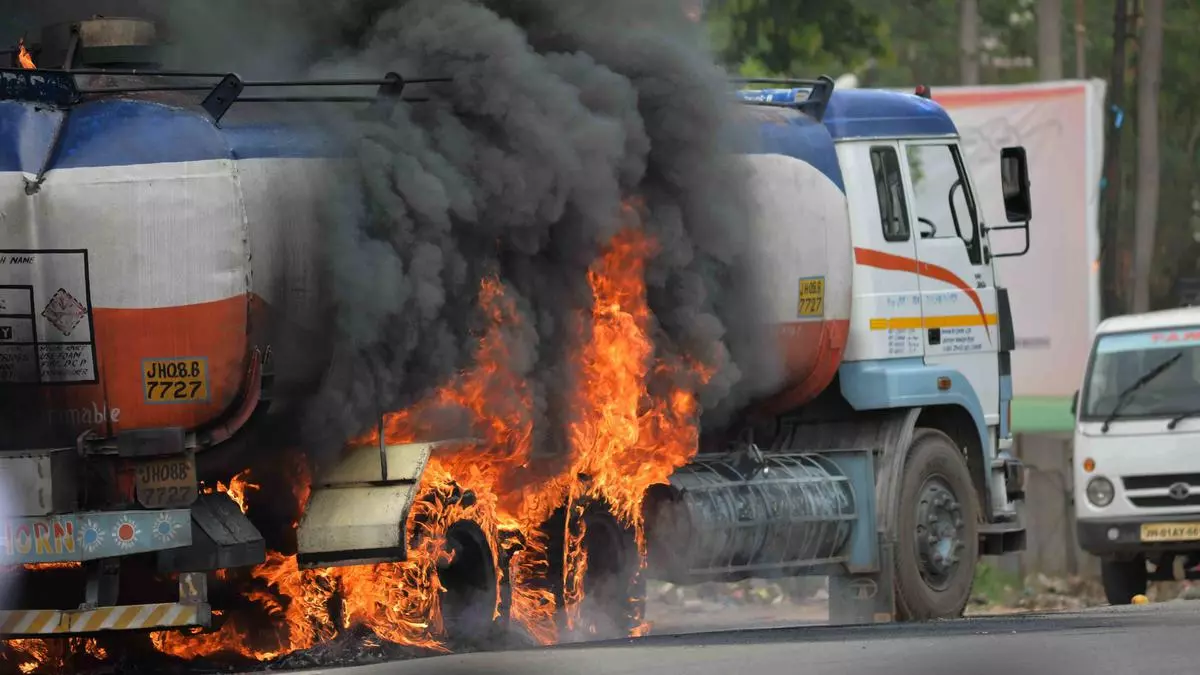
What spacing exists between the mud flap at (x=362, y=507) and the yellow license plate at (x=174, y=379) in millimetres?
964

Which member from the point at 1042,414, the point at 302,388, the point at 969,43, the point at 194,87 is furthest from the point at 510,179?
the point at 969,43

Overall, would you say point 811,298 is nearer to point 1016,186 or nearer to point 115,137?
point 1016,186

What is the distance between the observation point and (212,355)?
9703mm

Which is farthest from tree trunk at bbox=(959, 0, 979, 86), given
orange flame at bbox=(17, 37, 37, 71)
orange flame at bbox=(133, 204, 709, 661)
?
orange flame at bbox=(17, 37, 37, 71)

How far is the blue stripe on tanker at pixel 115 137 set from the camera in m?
9.51

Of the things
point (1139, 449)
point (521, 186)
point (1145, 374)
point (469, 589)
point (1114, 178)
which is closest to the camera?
point (521, 186)

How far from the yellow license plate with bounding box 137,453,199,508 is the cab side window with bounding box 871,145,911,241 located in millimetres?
5148

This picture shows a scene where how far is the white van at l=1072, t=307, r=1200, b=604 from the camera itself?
1645 centimetres

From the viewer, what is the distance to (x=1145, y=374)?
56.2ft

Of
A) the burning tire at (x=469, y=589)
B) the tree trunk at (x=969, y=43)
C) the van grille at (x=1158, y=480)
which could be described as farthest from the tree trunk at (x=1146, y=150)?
the burning tire at (x=469, y=589)

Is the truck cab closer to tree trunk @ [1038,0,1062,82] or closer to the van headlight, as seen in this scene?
the van headlight

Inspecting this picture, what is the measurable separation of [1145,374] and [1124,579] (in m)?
1.53

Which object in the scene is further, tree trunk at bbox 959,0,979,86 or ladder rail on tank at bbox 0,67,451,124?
tree trunk at bbox 959,0,979,86

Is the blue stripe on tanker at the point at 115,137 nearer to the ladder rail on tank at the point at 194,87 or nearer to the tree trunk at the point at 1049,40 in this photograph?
the ladder rail on tank at the point at 194,87
